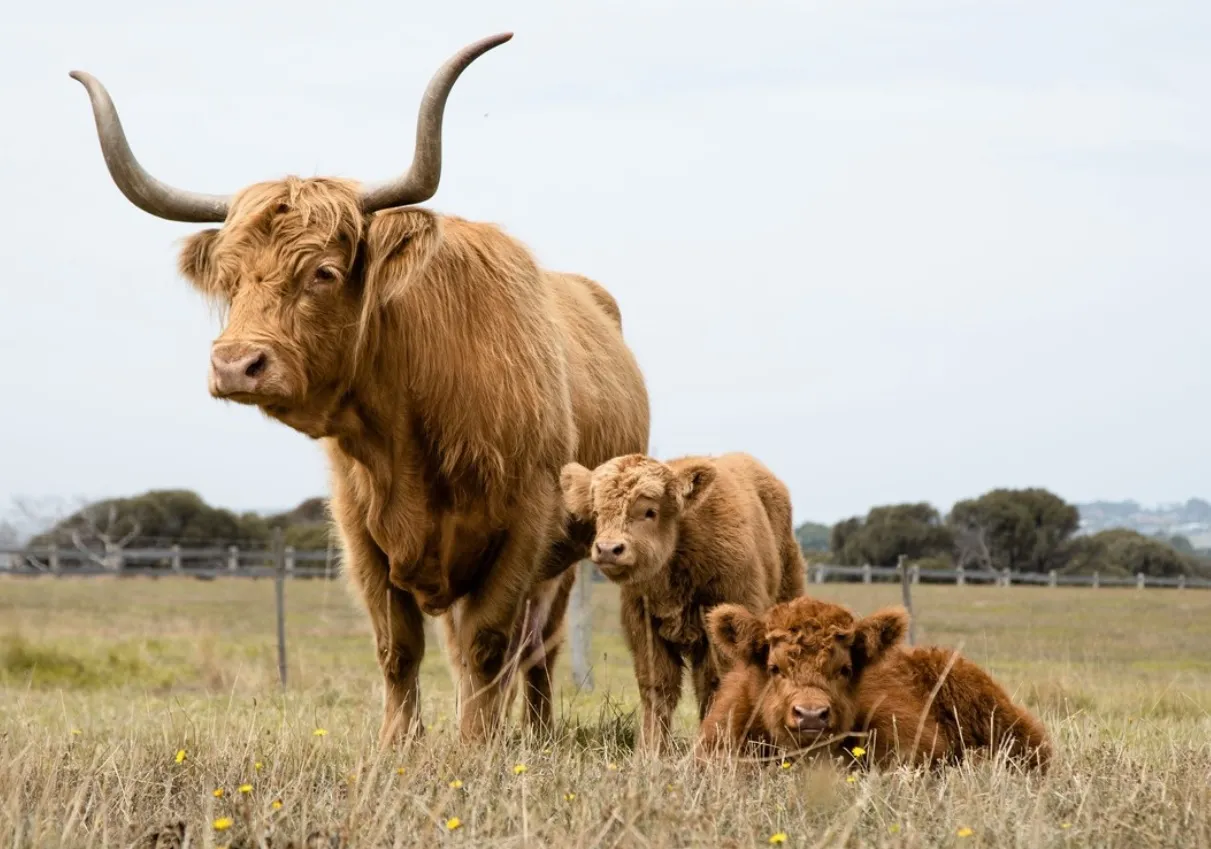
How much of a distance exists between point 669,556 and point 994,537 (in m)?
56.1

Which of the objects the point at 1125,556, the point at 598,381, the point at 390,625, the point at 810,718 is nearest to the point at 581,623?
the point at 598,381

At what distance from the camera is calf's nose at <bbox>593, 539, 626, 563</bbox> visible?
19.7 feet

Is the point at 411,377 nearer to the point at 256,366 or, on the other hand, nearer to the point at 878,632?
the point at 256,366

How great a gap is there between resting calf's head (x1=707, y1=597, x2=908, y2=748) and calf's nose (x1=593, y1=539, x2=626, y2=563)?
0.49 metres

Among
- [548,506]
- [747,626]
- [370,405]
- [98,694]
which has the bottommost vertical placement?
[98,694]

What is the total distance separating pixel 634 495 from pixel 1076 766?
209cm

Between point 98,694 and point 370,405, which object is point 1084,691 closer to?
point 370,405

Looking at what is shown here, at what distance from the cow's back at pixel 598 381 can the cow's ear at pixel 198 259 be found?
1787 mm

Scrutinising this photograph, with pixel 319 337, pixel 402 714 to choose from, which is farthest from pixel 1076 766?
pixel 319 337

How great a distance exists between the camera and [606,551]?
19.7 feet

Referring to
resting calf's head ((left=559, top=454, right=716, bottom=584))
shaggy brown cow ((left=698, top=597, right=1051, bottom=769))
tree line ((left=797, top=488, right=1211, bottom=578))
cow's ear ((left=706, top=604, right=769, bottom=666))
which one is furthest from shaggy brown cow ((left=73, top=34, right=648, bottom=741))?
tree line ((left=797, top=488, right=1211, bottom=578))

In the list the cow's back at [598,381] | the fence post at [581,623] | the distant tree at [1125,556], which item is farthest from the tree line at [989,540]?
the cow's back at [598,381]

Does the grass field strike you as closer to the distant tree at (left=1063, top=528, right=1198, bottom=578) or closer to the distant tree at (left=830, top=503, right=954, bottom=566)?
the distant tree at (left=1063, top=528, right=1198, bottom=578)

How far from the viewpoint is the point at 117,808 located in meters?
4.19
